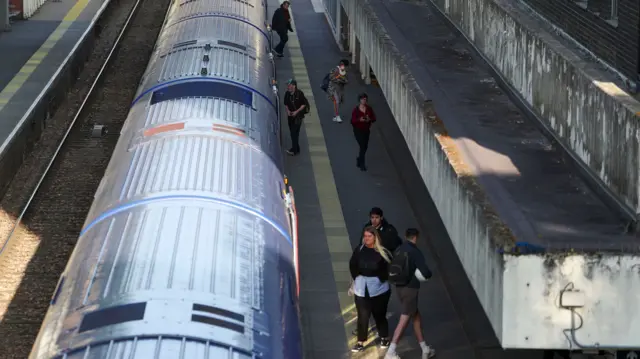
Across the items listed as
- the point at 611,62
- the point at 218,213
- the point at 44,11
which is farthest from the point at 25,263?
the point at 44,11

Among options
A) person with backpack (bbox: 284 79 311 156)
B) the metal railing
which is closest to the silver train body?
person with backpack (bbox: 284 79 311 156)

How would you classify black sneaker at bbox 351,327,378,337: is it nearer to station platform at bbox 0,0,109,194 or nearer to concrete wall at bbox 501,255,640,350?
concrete wall at bbox 501,255,640,350

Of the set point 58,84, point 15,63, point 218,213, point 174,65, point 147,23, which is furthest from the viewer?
point 147,23

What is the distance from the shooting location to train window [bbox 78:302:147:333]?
26.9 ft

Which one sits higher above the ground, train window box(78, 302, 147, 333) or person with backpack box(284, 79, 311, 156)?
train window box(78, 302, 147, 333)

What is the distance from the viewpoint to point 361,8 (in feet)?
72.0

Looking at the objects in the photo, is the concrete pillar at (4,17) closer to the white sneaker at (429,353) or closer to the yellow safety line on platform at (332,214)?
the yellow safety line on platform at (332,214)

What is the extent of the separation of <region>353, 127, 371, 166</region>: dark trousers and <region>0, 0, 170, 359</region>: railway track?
4263 millimetres

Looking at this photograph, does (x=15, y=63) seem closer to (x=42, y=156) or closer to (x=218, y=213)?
(x=42, y=156)

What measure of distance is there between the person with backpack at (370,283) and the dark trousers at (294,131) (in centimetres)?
750

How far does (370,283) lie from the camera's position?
491 inches

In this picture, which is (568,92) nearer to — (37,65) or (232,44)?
(232,44)

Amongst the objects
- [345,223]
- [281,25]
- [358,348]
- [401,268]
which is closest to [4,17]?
[281,25]

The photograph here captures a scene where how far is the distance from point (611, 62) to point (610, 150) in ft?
6.49
